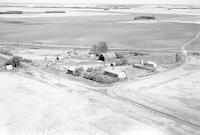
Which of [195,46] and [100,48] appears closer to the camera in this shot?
[100,48]

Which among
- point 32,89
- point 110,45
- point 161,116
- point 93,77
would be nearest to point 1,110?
point 32,89

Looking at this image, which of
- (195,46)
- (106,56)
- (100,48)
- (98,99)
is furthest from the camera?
(195,46)

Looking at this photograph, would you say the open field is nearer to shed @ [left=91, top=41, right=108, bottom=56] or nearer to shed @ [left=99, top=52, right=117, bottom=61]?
shed @ [left=99, top=52, right=117, bottom=61]

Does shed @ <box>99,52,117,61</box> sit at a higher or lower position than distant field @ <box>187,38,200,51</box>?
lower

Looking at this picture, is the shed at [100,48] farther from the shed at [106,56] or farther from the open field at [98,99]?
the shed at [106,56]

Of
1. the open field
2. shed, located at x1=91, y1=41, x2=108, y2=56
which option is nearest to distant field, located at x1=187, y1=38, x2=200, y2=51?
the open field

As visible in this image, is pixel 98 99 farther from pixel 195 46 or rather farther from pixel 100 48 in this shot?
pixel 195 46

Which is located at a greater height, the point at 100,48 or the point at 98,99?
the point at 100,48

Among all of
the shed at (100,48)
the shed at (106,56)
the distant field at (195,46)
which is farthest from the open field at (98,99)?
the distant field at (195,46)

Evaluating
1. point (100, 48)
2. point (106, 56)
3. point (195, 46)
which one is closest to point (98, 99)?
point (106, 56)

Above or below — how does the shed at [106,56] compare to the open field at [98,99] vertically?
above

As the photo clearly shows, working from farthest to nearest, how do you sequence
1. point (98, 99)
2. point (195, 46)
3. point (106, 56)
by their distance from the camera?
point (195, 46), point (106, 56), point (98, 99)
